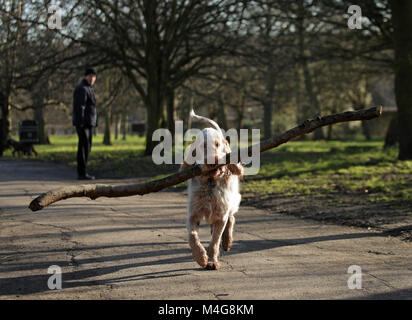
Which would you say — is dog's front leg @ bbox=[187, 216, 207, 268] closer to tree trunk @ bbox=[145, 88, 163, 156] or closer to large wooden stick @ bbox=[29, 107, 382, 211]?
large wooden stick @ bbox=[29, 107, 382, 211]

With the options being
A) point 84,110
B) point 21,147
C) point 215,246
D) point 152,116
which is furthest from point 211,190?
point 21,147

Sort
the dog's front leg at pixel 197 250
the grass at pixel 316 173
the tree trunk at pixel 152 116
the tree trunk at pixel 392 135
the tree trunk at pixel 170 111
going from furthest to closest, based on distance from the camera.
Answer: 1. the tree trunk at pixel 170 111
2. the tree trunk at pixel 392 135
3. the tree trunk at pixel 152 116
4. the grass at pixel 316 173
5. the dog's front leg at pixel 197 250

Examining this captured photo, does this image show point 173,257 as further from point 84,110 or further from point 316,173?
point 316,173

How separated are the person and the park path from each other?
3.26 meters

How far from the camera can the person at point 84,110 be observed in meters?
11.2

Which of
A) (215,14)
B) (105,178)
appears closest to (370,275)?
(105,178)

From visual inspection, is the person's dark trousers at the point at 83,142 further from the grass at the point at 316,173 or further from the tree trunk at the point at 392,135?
the tree trunk at the point at 392,135

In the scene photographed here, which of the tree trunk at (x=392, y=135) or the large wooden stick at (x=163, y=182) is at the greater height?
the tree trunk at (x=392, y=135)

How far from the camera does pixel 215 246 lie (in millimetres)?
4996

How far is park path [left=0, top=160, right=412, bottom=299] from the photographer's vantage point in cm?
418

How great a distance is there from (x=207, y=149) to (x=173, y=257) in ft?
4.05

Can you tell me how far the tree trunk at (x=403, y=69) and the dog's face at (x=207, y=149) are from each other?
10774mm

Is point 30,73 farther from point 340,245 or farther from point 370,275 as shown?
point 370,275

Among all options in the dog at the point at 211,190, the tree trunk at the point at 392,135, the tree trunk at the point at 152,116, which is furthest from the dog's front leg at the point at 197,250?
the tree trunk at the point at 392,135
